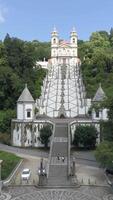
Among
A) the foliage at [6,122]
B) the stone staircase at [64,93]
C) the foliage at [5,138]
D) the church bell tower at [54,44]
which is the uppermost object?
the church bell tower at [54,44]

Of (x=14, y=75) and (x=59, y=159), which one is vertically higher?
(x=14, y=75)

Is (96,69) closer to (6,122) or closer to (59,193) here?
(6,122)

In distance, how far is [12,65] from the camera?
89312 mm

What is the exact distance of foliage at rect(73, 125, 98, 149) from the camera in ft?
214

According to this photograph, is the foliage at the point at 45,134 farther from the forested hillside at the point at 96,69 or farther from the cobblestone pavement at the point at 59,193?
the cobblestone pavement at the point at 59,193

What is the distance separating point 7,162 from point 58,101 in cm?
2938

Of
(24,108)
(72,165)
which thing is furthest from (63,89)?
(72,165)

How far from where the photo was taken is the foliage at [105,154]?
4634cm

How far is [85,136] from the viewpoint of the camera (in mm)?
65312

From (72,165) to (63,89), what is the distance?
37.7 metres

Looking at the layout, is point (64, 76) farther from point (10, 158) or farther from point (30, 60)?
point (10, 158)

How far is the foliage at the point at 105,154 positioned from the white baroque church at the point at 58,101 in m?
8.69

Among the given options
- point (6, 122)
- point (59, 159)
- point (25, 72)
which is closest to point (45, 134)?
point (6, 122)

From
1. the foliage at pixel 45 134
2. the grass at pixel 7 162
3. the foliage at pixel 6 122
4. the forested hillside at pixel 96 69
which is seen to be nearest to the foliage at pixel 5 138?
the foliage at pixel 6 122
